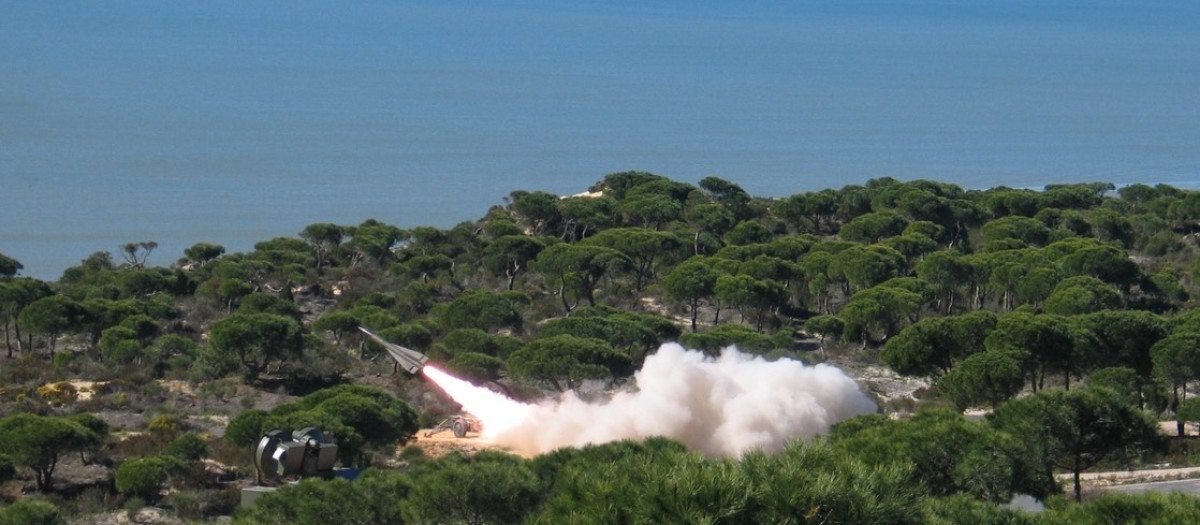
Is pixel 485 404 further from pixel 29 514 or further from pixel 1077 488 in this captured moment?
pixel 29 514

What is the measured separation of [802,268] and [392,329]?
14707 millimetres

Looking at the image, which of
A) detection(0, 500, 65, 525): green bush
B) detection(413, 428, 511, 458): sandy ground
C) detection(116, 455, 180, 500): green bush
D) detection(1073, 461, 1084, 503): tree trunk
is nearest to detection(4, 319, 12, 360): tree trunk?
detection(413, 428, 511, 458): sandy ground

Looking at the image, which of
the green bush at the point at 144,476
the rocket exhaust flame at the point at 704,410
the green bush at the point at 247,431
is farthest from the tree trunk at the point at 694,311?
the green bush at the point at 144,476

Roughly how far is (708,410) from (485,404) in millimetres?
5760

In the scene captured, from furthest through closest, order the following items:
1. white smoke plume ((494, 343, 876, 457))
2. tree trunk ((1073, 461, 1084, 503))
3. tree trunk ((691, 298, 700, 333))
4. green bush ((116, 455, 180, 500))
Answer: tree trunk ((691, 298, 700, 333)) < white smoke plume ((494, 343, 876, 457)) < green bush ((116, 455, 180, 500)) < tree trunk ((1073, 461, 1084, 503))

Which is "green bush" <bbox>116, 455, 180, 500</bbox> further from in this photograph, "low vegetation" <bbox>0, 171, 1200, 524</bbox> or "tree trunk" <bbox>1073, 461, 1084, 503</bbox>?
"tree trunk" <bbox>1073, 461, 1084, 503</bbox>

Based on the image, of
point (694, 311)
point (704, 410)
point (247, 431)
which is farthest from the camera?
point (694, 311)

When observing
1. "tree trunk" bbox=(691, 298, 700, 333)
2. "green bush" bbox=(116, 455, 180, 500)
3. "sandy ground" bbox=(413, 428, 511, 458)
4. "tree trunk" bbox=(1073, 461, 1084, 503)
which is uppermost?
"tree trunk" bbox=(691, 298, 700, 333)

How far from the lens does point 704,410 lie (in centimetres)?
3769

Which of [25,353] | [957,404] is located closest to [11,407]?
[25,353]

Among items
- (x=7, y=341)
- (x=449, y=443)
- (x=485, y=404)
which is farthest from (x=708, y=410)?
(x=7, y=341)

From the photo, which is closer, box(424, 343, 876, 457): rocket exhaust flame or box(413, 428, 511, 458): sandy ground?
box(424, 343, 876, 457): rocket exhaust flame

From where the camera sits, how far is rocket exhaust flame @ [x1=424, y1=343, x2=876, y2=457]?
3672cm

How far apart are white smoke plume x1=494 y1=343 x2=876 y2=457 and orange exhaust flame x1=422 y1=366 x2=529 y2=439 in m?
0.52
